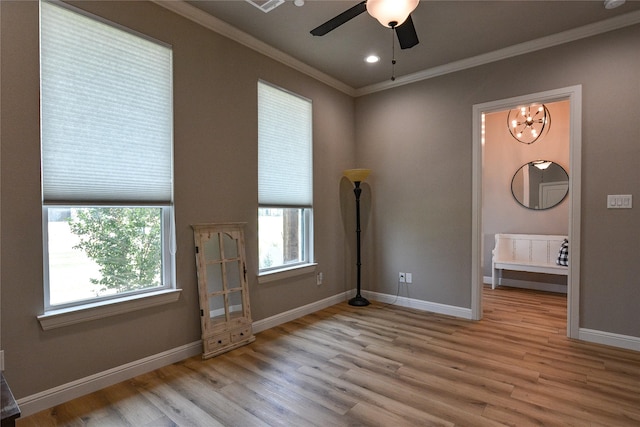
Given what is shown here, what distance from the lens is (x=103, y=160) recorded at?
2.26 m

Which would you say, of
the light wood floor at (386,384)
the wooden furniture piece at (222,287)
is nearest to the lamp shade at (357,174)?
the wooden furniture piece at (222,287)

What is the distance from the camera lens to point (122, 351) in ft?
7.73

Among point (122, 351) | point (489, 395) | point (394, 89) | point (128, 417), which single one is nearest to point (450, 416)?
point (489, 395)

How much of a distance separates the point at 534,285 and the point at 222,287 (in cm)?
470

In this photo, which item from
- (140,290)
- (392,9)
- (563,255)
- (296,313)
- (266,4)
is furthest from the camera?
(563,255)

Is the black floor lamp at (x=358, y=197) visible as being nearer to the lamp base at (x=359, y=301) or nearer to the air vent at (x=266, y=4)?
the lamp base at (x=359, y=301)

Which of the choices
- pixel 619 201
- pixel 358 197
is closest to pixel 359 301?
pixel 358 197

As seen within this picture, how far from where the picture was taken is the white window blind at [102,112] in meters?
2.06

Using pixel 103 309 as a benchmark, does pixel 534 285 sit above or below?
below

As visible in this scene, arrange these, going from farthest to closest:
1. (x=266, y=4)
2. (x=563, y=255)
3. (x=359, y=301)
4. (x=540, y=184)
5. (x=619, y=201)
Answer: (x=540, y=184) < (x=563, y=255) < (x=359, y=301) < (x=619, y=201) < (x=266, y=4)

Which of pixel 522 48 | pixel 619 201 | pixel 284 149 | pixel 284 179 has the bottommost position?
pixel 619 201

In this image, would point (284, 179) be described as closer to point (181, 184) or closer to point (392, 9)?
point (181, 184)

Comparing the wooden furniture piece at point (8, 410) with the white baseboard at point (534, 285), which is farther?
the white baseboard at point (534, 285)

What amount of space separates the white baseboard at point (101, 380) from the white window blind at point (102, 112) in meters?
1.19
